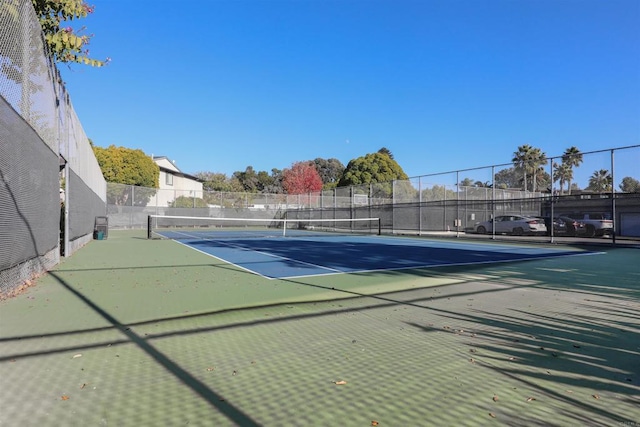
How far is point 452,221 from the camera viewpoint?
2461 centimetres

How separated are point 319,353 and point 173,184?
207 feet

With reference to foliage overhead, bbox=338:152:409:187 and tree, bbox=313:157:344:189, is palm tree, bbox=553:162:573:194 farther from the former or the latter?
tree, bbox=313:157:344:189

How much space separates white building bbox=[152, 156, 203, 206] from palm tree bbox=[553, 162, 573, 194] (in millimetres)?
30707

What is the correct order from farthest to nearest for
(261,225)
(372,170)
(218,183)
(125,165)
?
(218,183)
(372,170)
(125,165)
(261,225)

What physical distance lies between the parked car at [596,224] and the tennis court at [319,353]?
1110cm

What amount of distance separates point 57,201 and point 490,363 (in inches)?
411

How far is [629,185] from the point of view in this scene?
16.0 meters

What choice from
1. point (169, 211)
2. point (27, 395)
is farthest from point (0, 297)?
point (169, 211)

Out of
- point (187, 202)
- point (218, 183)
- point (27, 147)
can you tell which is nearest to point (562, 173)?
point (27, 147)

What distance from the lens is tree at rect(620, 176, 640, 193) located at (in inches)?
621

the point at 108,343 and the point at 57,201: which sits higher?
the point at 57,201

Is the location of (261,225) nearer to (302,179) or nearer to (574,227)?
(302,179)

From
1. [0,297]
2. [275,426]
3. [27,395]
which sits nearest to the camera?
[275,426]

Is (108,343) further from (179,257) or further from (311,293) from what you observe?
(179,257)
